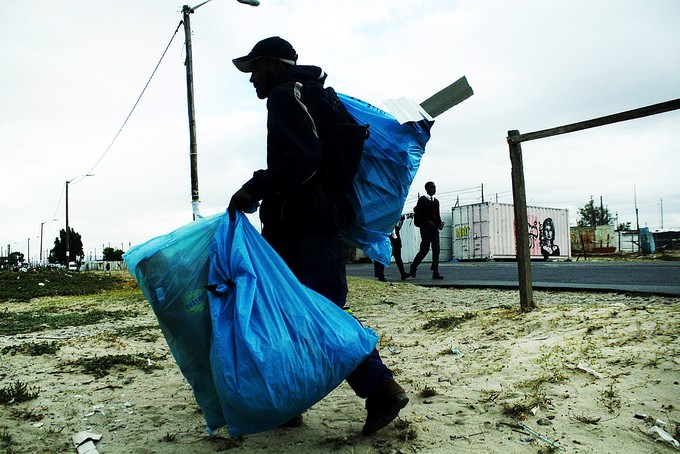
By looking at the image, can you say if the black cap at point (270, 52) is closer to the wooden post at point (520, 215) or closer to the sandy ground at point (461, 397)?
the sandy ground at point (461, 397)

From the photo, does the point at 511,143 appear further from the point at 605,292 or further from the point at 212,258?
the point at 212,258

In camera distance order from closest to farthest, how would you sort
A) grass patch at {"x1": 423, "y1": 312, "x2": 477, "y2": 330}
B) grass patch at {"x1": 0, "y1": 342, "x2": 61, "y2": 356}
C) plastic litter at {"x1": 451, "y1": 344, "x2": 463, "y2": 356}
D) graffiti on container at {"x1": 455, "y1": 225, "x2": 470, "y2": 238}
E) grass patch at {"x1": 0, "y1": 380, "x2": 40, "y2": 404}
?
1. grass patch at {"x1": 0, "y1": 380, "x2": 40, "y2": 404}
2. plastic litter at {"x1": 451, "y1": 344, "x2": 463, "y2": 356}
3. grass patch at {"x1": 0, "y1": 342, "x2": 61, "y2": 356}
4. grass patch at {"x1": 423, "y1": 312, "x2": 477, "y2": 330}
5. graffiti on container at {"x1": 455, "y1": 225, "x2": 470, "y2": 238}

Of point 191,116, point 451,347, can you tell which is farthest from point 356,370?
point 191,116

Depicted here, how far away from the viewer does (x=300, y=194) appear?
90.0 inches

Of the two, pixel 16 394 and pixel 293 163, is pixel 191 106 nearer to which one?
pixel 16 394

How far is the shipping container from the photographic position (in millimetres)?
24188

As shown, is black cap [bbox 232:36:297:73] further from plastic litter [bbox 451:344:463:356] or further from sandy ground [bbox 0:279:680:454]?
plastic litter [bbox 451:344:463:356]

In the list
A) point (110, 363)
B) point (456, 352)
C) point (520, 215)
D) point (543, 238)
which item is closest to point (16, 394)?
point (110, 363)

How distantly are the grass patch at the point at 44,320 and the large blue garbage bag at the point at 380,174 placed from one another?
488cm

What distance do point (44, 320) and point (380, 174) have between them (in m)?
6.13

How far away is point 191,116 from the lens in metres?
14.5

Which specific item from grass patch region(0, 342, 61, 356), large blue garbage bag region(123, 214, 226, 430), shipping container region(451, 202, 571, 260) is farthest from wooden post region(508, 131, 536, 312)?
shipping container region(451, 202, 571, 260)

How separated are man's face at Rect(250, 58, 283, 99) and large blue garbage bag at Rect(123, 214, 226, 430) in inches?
28.9

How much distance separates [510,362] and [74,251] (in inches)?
2553
